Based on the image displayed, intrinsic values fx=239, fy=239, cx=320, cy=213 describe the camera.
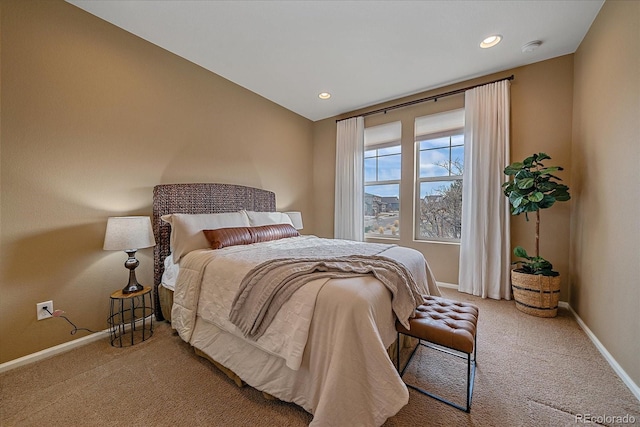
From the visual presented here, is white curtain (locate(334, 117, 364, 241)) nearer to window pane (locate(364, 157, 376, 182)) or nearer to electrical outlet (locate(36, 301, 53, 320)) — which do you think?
window pane (locate(364, 157, 376, 182))

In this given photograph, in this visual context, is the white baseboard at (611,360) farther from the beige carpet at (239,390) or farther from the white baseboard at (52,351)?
the white baseboard at (52,351)

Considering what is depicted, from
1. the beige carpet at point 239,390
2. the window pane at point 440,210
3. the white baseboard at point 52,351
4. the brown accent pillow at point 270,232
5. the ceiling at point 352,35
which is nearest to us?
the beige carpet at point 239,390

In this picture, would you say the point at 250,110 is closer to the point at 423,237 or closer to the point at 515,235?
the point at 423,237

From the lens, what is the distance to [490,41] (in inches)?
95.0

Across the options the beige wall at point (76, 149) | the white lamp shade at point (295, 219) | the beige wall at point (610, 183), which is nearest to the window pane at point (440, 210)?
the beige wall at point (610, 183)

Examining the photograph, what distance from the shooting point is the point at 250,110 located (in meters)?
3.42

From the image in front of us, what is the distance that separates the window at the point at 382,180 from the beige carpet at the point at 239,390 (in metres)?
2.20

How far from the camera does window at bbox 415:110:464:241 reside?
339cm

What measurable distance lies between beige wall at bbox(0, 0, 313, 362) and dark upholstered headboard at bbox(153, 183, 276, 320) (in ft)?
0.39

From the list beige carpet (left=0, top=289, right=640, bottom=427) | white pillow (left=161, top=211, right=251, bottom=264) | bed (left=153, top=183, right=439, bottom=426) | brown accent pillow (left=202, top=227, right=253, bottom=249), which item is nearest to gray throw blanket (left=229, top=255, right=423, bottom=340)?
bed (left=153, top=183, right=439, bottom=426)

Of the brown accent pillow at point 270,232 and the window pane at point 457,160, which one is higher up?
the window pane at point 457,160

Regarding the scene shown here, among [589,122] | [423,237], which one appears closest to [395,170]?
[423,237]

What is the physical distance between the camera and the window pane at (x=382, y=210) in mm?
3879

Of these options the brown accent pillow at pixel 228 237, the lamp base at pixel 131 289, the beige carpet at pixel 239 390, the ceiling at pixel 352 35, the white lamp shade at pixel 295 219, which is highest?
the ceiling at pixel 352 35
